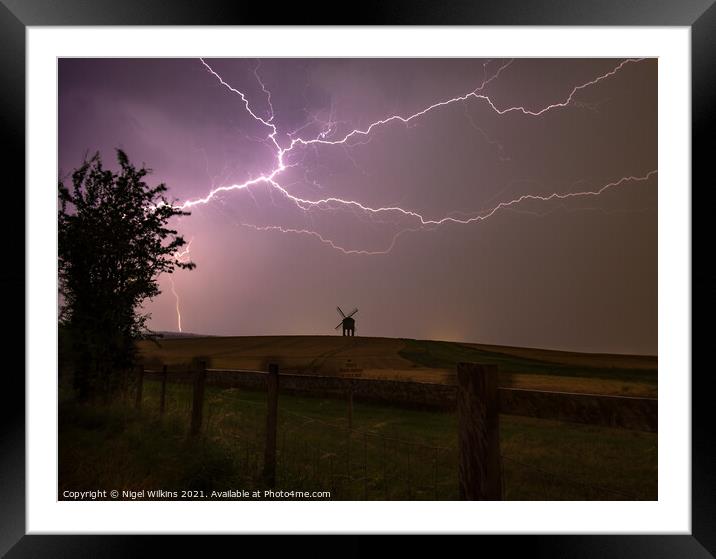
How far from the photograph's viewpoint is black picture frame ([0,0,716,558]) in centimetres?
195

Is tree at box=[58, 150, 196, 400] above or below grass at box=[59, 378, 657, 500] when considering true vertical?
above

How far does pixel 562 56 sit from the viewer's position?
7.16 ft

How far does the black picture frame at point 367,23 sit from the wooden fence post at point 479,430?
12.7 inches

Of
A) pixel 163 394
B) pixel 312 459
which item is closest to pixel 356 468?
pixel 312 459

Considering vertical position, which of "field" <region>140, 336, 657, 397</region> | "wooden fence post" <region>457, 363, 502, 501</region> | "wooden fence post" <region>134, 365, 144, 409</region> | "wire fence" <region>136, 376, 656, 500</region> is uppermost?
"wooden fence post" <region>457, 363, 502, 501</region>

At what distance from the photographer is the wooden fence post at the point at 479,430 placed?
1.81 m

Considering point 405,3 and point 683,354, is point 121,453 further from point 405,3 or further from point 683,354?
point 683,354

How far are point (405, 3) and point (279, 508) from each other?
2.56 m

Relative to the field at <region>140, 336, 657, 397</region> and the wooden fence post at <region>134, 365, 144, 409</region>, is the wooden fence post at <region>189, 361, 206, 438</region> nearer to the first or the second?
the wooden fence post at <region>134, 365, 144, 409</region>

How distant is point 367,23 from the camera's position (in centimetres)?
197

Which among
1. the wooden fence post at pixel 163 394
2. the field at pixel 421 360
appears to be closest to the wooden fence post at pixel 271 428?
the wooden fence post at pixel 163 394

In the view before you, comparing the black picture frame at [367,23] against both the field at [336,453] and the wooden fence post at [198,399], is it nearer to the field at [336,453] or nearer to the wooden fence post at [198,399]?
the field at [336,453]

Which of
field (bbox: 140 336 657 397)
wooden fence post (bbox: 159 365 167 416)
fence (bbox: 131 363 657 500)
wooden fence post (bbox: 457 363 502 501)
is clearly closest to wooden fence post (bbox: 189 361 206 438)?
fence (bbox: 131 363 657 500)

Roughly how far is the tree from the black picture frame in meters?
2.18
